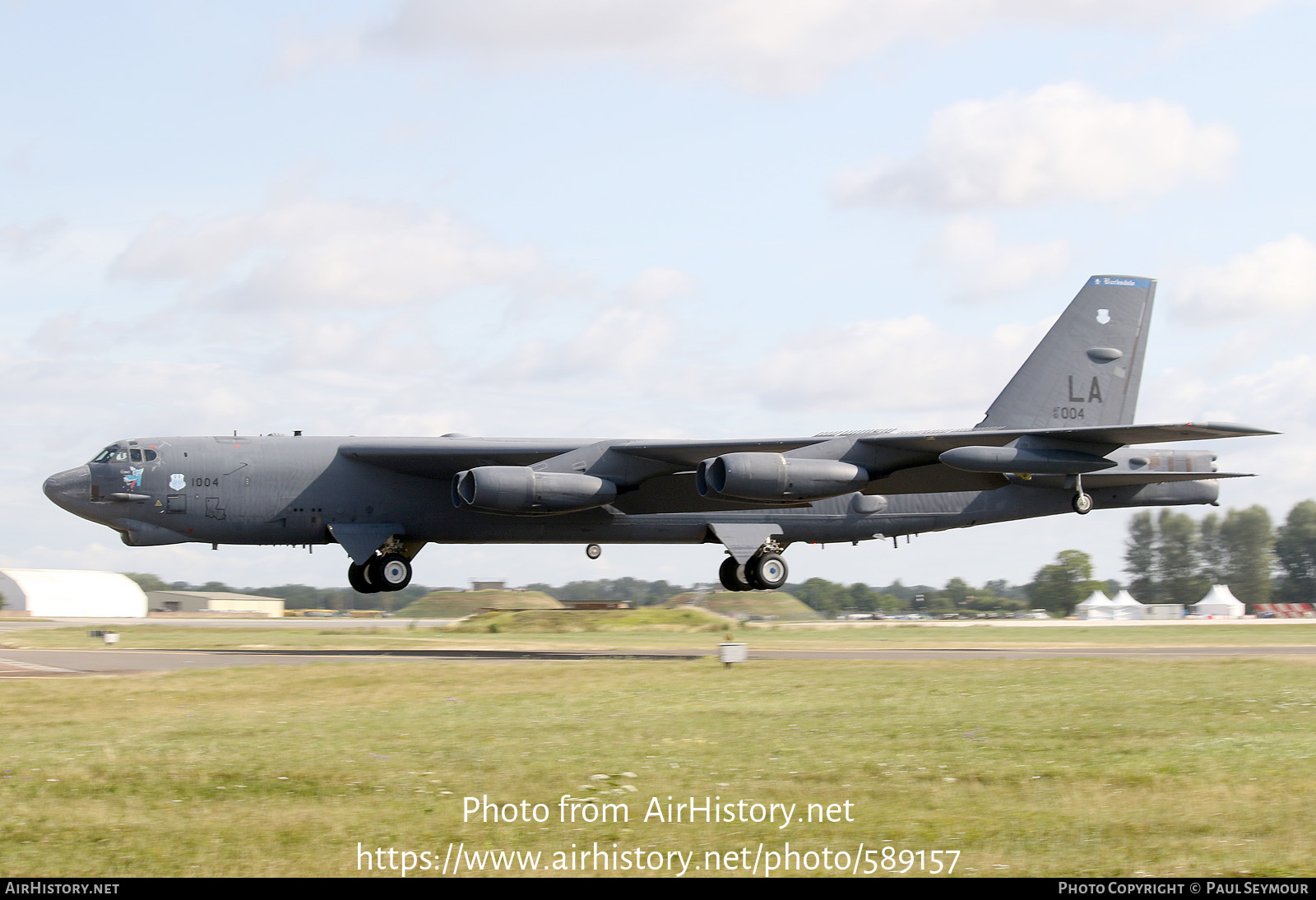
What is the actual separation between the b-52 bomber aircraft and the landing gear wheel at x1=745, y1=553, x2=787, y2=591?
44 mm

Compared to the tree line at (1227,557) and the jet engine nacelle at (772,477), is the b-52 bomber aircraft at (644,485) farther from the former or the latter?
the tree line at (1227,557)

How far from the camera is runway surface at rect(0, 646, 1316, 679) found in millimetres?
22297

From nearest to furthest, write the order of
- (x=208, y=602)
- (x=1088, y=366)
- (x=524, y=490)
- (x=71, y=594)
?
(x=524, y=490) < (x=1088, y=366) < (x=71, y=594) < (x=208, y=602)

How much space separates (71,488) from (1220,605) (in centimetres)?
5849

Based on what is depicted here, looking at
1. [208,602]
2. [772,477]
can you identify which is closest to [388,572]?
[772,477]

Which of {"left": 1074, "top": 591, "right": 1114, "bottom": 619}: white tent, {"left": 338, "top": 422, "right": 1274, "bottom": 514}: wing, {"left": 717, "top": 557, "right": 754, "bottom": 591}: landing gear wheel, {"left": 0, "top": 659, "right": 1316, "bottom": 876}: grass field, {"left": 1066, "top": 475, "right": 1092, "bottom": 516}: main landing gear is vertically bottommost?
{"left": 1074, "top": 591, "right": 1114, "bottom": 619}: white tent

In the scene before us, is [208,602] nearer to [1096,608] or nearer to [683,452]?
[1096,608]

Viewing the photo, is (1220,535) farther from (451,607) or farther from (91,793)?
(91,793)

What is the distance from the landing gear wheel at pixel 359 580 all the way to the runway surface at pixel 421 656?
3.35 metres

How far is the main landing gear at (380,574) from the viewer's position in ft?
99.1

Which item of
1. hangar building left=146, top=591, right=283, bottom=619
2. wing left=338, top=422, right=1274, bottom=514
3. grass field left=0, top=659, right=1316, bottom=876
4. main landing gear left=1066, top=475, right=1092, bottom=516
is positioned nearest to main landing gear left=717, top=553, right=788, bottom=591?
wing left=338, top=422, right=1274, bottom=514

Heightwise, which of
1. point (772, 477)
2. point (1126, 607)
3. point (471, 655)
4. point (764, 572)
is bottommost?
point (1126, 607)

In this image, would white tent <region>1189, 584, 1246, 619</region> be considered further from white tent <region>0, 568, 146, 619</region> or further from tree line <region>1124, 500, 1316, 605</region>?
white tent <region>0, 568, 146, 619</region>

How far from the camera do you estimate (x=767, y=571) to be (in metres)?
33.4
